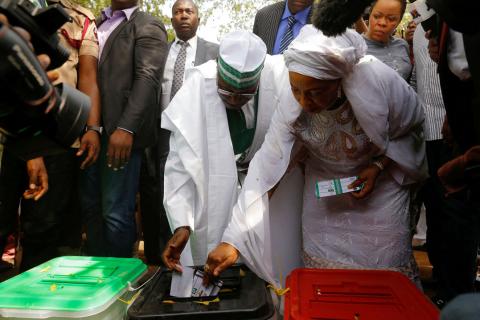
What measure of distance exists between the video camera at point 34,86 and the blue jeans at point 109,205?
1405mm

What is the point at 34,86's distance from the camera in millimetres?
709

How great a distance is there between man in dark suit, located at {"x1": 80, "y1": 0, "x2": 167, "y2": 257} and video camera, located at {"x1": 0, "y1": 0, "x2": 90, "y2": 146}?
4.28ft

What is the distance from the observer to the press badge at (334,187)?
158cm

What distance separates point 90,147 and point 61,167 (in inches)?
8.0

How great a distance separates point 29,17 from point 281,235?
1.28 meters

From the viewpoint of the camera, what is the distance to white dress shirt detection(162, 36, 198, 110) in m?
2.77

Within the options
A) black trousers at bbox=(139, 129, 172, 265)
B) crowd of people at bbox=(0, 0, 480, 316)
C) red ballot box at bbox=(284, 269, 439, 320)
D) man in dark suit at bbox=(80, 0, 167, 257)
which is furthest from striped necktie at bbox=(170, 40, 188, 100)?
red ballot box at bbox=(284, 269, 439, 320)

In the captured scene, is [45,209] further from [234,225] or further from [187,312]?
[187,312]

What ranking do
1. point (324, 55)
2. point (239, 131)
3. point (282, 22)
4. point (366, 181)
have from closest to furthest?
1. point (324, 55)
2. point (366, 181)
3. point (239, 131)
4. point (282, 22)

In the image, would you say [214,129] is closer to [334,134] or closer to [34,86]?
[334,134]

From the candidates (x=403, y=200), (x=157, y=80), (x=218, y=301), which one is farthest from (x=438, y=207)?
(x=157, y=80)

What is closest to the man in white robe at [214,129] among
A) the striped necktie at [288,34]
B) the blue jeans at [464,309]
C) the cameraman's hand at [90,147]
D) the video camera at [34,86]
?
the cameraman's hand at [90,147]

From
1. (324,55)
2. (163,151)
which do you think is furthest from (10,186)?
(324,55)

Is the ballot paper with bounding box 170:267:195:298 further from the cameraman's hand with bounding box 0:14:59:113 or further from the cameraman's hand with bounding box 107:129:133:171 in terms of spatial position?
the cameraman's hand with bounding box 107:129:133:171
